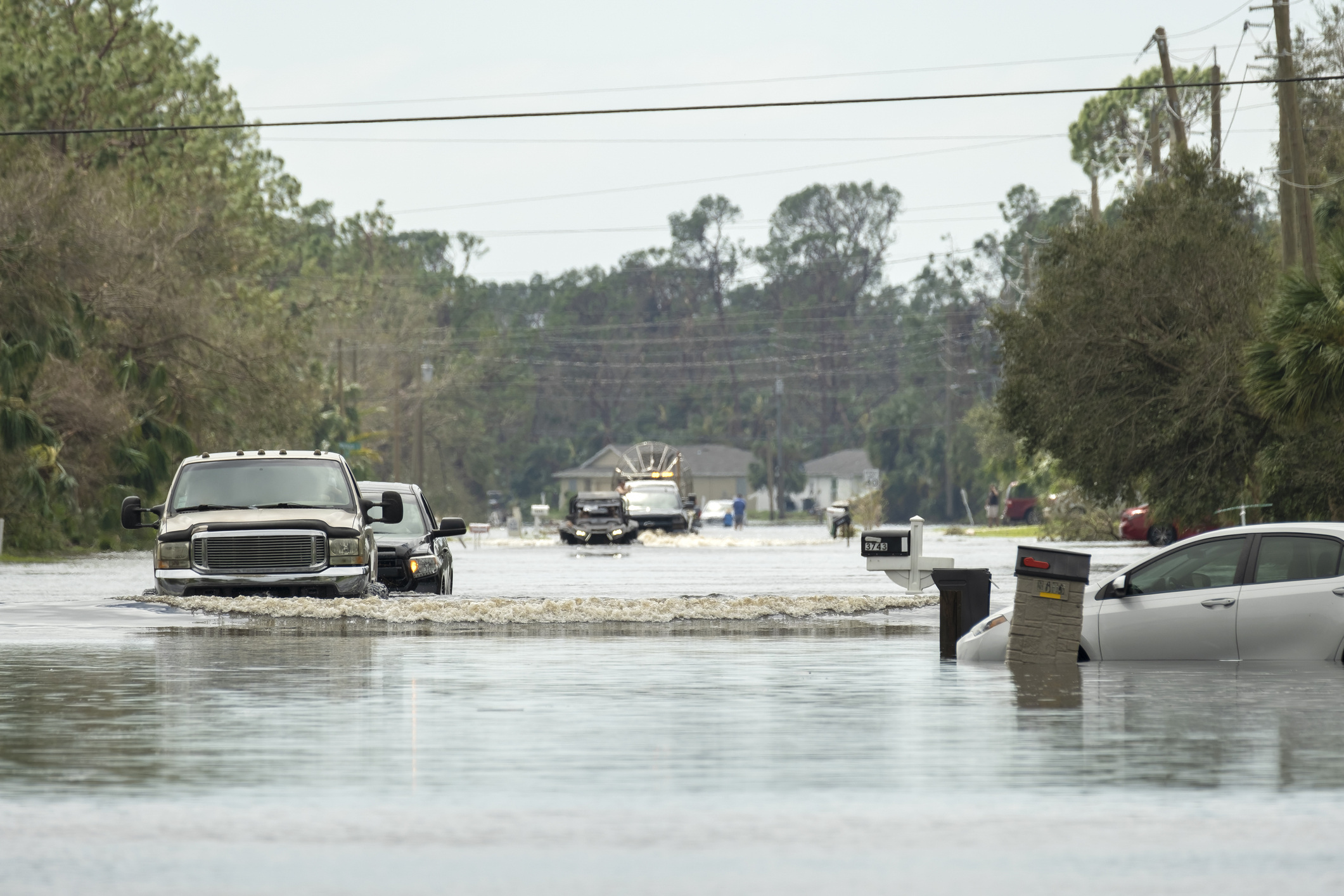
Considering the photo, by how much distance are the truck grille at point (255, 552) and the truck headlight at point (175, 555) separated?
0.11 meters

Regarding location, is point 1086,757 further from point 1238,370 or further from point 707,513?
point 707,513

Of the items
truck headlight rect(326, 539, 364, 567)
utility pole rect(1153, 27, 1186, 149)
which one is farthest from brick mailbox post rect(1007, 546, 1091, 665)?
utility pole rect(1153, 27, 1186, 149)

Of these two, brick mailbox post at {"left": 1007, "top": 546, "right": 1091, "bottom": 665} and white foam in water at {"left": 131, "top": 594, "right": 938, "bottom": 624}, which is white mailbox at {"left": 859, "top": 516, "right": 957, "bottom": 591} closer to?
white foam in water at {"left": 131, "top": 594, "right": 938, "bottom": 624}

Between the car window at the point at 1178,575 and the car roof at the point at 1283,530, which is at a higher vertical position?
the car roof at the point at 1283,530

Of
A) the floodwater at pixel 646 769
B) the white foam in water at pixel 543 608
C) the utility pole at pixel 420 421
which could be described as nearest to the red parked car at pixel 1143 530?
the white foam in water at pixel 543 608

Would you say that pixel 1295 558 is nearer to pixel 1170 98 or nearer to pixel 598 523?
pixel 1170 98

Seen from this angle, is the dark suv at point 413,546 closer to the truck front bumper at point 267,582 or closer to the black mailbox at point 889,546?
the truck front bumper at point 267,582

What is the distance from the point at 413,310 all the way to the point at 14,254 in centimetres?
9483

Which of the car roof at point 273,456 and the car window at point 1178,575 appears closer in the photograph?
the car window at point 1178,575

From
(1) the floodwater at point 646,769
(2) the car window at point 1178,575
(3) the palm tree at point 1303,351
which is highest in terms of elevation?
(3) the palm tree at point 1303,351

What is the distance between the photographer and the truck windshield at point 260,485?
2716 cm

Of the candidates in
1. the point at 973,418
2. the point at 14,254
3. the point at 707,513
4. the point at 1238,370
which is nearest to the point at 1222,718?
the point at 1238,370

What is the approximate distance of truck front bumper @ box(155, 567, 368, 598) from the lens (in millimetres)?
26078

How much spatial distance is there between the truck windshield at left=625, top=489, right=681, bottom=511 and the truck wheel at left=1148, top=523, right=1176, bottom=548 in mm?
27156
